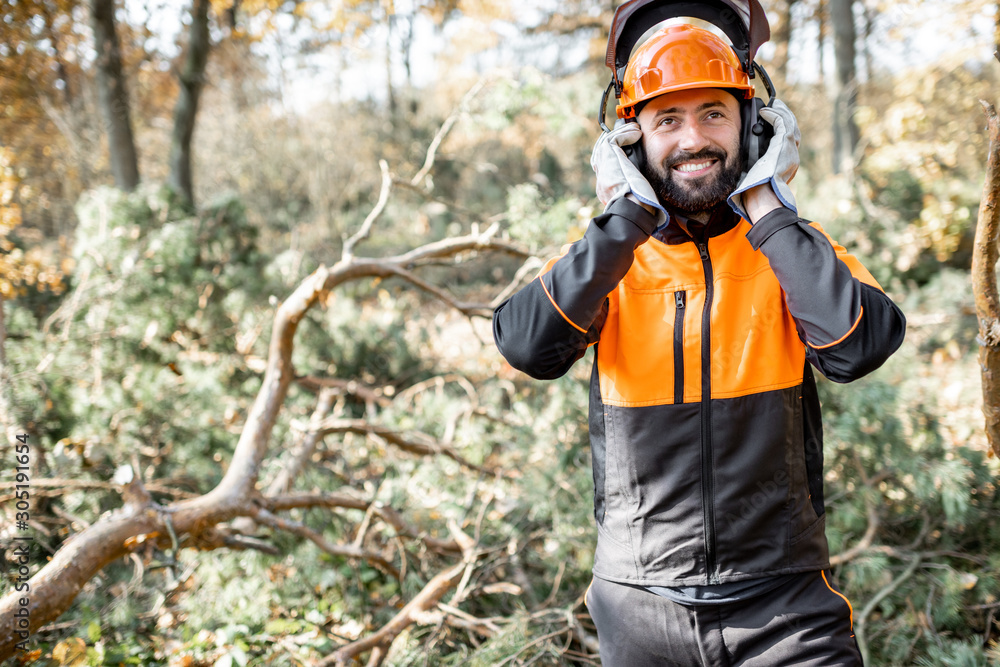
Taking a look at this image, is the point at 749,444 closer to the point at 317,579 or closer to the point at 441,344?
the point at 317,579

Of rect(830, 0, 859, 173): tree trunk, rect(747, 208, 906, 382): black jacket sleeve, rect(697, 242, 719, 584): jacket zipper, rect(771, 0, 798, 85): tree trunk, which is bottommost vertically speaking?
rect(697, 242, 719, 584): jacket zipper

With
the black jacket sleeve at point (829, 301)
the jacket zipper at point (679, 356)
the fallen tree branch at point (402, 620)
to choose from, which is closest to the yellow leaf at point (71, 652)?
the fallen tree branch at point (402, 620)

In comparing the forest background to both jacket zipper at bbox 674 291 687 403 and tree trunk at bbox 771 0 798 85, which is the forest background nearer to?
jacket zipper at bbox 674 291 687 403

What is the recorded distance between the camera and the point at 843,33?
26.5ft

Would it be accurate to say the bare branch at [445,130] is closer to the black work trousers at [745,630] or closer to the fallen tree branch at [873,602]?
the black work trousers at [745,630]

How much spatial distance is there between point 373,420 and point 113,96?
5655 millimetres

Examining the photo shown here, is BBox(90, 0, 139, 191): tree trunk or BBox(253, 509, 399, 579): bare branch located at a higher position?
BBox(90, 0, 139, 191): tree trunk

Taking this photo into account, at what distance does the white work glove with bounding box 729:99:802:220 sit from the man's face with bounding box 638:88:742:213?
6cm

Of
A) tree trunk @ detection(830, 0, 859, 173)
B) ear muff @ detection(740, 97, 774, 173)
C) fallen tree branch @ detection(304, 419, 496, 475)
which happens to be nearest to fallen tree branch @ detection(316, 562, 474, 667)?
fallen tree branch @ detection(304, 419, 496, 475)

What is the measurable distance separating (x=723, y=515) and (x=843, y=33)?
8.84m

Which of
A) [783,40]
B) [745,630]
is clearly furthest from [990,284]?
[783,40]

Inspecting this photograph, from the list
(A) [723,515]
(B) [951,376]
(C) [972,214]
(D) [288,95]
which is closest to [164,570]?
(A) [723,515]

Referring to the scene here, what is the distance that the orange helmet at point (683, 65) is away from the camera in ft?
5.65

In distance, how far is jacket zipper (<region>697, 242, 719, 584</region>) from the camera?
1.58 meters
